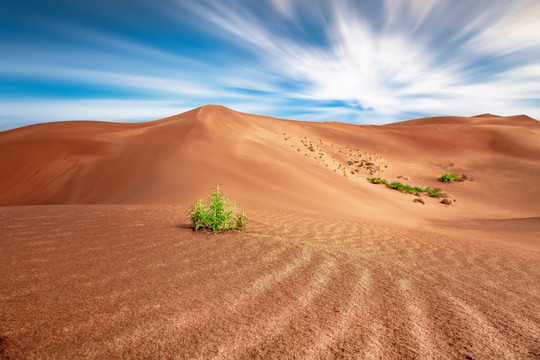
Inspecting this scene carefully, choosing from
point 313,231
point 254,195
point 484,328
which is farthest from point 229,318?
point 254,195

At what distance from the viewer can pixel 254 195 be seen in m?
9.56

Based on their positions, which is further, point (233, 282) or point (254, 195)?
point (254, 195)

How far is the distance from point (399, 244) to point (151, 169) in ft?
30.2

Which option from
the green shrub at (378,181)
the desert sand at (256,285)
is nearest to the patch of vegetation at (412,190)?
the green shrub at (378,181)

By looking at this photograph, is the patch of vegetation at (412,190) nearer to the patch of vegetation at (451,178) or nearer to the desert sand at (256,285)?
the patch of vegetation at (451,178)

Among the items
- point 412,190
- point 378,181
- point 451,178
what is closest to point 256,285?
point 412,190

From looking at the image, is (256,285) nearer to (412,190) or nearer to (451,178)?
(412,190)

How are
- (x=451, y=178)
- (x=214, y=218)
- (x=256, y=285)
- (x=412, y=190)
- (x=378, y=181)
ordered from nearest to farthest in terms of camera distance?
(x=256, y=285)
(x=214, y=218)
(x=412, y=190)
(x=378, y=181)
(x=451, y=178)

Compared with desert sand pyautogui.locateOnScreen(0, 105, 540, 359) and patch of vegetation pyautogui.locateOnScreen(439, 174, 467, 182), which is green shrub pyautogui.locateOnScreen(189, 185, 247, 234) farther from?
patch of vegetation pyautogui.locateOnScreen(439, 174, 467, 182)

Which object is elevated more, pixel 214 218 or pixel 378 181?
pixel 214 218

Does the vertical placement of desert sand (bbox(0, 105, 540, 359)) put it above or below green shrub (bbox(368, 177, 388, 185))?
above

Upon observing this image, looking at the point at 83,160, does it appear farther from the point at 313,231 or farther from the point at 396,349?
the point at 396,349

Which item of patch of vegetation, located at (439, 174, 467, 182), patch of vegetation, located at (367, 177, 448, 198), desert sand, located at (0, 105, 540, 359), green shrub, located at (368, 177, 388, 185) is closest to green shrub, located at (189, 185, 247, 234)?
desert sand, located at (0, 105, 540, 359)

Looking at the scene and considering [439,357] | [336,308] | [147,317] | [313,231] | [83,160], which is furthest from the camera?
[83,160]
